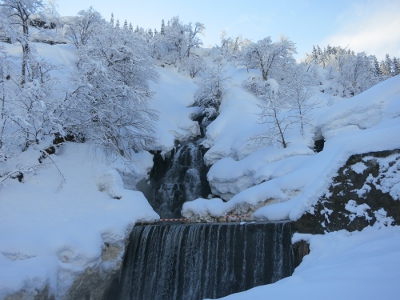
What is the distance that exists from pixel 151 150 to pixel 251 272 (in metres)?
13.8

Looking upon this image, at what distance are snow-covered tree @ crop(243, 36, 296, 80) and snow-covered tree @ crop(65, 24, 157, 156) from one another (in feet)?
58.6

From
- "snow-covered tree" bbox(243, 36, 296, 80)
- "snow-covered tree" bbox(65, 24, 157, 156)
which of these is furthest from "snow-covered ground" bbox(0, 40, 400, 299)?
"snow-covered tree" bbox(243, 36, 296, 80)

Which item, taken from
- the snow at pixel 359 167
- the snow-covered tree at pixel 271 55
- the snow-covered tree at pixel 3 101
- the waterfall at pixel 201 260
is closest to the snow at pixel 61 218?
the waterfall at pixel 201 260

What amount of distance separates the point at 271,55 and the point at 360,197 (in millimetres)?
29314

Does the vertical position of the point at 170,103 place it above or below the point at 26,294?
above

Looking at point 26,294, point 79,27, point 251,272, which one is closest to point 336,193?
point 251,272

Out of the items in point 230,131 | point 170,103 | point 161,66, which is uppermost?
point 161,66

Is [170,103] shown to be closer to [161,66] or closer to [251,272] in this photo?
[161,66]

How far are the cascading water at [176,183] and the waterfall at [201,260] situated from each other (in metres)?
8.01

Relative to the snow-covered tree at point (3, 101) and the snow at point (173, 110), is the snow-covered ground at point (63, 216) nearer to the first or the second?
the snow-covered tree at point (3, 101)

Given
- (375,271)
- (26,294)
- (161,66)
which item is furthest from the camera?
(161,66)

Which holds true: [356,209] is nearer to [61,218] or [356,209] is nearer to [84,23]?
[61,218]

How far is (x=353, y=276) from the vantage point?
13.5 ft

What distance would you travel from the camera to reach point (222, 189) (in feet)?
61.9
